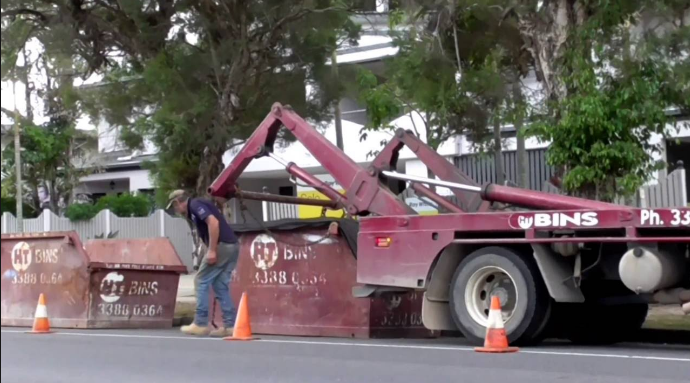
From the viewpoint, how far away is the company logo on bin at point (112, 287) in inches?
532

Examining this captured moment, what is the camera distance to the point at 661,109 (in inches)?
516

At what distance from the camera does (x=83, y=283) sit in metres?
13.5

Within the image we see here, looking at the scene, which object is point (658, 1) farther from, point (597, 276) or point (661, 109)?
point (597, 276)

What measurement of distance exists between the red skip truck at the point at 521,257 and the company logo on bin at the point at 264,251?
1.14 metres

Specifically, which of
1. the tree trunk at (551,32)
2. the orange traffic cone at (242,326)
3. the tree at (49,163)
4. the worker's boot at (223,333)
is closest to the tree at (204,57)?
the tree trunk at (551,32)

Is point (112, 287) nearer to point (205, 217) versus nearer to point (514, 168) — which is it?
point (205, 217)

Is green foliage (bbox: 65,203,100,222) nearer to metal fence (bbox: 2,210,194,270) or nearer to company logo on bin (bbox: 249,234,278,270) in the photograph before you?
metal fence (bbox: 2,210,194,270)

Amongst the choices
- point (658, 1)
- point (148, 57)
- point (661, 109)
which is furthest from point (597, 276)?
point (148, 57)

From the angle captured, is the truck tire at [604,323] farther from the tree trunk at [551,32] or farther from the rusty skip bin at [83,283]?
the rusty skip bin at [83,283]

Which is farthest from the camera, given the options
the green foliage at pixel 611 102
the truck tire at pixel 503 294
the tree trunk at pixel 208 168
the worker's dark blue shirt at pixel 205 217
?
the tree trunk at pixel 208 168

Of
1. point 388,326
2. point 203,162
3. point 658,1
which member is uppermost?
point 658,1

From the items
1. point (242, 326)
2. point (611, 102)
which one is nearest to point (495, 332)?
point (242, 326)

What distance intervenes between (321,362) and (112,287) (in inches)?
196

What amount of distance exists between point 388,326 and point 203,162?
7.68 m
